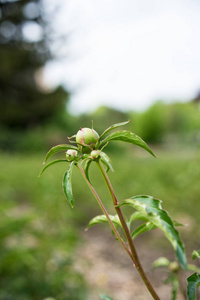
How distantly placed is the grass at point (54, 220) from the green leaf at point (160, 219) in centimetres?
63

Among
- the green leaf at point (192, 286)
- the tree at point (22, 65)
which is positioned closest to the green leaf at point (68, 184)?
the green leaf at point (192, 286)

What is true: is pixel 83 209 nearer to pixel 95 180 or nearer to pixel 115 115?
pixel 95 180

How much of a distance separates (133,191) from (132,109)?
8.95 meters

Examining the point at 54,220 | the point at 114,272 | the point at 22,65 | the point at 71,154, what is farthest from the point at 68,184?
the point at 22,65

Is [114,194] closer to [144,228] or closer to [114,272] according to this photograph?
[144,228]

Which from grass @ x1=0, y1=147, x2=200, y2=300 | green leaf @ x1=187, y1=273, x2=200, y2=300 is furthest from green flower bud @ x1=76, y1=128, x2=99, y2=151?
grass @ x1=0, y1=147, x2=200, y2=300

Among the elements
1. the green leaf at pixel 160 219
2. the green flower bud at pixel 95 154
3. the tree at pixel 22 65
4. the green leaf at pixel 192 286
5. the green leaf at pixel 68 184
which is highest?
the tree at pixel 22 65

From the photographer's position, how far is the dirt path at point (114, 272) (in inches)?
50.8

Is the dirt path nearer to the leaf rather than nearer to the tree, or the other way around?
the leaf

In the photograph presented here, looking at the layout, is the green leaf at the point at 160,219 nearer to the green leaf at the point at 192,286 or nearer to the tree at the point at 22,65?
the green leaf at the point at 192,286

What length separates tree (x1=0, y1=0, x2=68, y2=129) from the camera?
8594 mm

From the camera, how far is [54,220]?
121cm

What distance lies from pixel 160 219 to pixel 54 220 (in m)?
1.07

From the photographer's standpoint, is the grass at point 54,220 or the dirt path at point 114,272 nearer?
the grass at point 54,220
